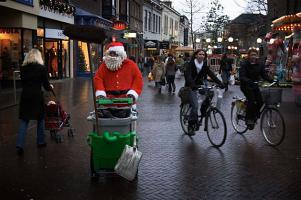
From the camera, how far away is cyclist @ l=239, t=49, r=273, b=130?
31.1ft

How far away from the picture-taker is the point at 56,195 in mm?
5824

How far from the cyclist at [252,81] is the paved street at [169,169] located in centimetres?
52

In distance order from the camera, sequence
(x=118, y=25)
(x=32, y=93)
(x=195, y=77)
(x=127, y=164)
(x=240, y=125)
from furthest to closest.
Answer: (x=118, y=25), (x=240, y=125), (x=195, y=77), (x=32, y=93), (x=127, y=164)

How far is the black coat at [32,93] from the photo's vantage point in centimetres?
853

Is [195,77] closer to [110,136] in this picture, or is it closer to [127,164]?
[110,136]

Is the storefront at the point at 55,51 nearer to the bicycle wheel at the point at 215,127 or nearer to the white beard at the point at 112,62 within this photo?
the bicycle wheel at the point at 215,127

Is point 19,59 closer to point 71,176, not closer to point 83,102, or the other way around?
point 83,102

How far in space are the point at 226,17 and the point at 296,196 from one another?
6895 cm

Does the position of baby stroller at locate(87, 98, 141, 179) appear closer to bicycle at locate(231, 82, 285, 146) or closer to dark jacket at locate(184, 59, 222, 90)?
dark jacket at locate(184, 59, 222, 90)

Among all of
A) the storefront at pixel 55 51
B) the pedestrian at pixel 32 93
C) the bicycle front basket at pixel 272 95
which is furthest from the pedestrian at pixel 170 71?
the pedestrian at pixel 32 93


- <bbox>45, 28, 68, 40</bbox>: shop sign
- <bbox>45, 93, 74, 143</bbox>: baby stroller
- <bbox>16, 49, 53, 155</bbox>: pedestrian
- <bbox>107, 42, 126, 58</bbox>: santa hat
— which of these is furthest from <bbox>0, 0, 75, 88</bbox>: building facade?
<bbox>107, 42, 126, 58</bbox>: santa hat

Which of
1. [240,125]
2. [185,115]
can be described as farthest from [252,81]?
[185,115]

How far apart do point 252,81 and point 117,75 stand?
3469 mm

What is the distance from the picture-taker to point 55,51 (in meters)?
28.3
